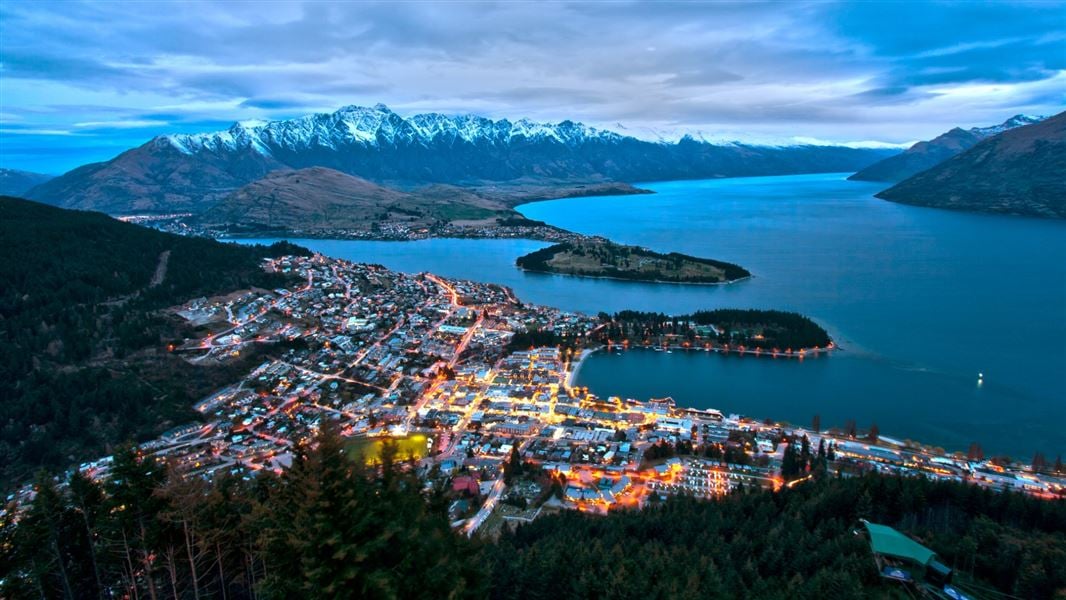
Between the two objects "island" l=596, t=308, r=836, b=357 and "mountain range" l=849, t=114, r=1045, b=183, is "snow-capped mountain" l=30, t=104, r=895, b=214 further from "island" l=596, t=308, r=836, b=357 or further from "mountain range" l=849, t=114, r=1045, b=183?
"island" l=596, t=308, r=836, b=357

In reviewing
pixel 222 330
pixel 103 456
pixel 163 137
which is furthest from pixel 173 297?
pixel 163 137

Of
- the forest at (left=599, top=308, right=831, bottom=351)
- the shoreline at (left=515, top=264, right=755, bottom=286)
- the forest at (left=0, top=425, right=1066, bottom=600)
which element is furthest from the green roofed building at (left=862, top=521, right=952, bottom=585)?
the shoreline at (left=515, top=264, right=755, bottom=286)

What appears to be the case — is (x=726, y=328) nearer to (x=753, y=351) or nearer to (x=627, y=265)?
(x=753, y=351)

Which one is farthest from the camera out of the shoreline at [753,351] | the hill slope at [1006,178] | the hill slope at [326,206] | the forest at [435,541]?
the hill slope at [326,206]

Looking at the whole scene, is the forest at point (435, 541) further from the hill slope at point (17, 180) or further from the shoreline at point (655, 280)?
the hill slope at point (17, 180)

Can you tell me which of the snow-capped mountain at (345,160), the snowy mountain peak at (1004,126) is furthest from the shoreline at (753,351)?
the snowy mountain peak at (1004,126)

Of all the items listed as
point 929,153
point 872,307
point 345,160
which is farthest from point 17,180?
point 929,153
